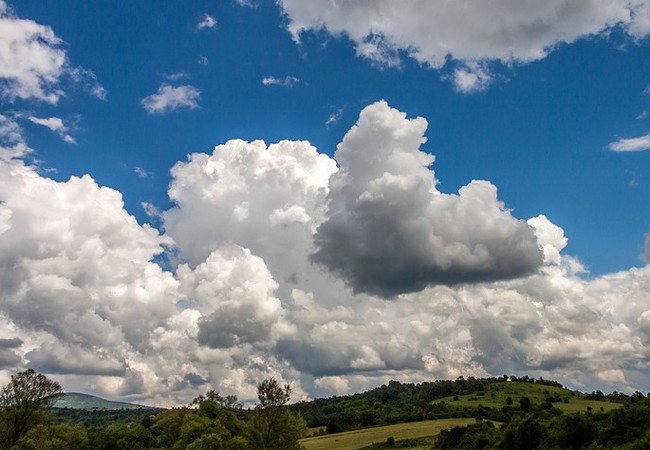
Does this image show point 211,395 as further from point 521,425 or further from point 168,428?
point 521,425

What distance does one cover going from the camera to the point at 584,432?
315 ft

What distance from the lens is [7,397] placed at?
125m

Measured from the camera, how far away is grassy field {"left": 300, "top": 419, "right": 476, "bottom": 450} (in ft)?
549

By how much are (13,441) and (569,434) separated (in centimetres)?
11661

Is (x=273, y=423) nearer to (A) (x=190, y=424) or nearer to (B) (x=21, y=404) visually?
(A) (x=190, y=424)

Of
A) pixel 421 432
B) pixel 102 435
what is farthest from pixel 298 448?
pixel 102 435

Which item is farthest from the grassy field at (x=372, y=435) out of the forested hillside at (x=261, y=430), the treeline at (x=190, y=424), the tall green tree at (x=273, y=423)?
the tall green tree at (x=273, y=423)

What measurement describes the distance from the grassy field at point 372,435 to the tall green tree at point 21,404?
78416 millimetres

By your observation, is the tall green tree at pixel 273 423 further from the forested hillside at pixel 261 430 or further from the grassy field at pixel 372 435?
the grassy field at pixel 372 435

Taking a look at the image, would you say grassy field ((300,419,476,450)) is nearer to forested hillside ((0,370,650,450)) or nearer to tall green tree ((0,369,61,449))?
forested hillside ((0,370,650,450))

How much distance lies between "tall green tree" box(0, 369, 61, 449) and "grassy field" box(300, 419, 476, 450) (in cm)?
7842

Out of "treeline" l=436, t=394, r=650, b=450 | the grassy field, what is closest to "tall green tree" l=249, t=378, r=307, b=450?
"treeline" l=436, t=394, r=650, b=450

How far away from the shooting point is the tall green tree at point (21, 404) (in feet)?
407

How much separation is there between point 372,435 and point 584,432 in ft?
309
